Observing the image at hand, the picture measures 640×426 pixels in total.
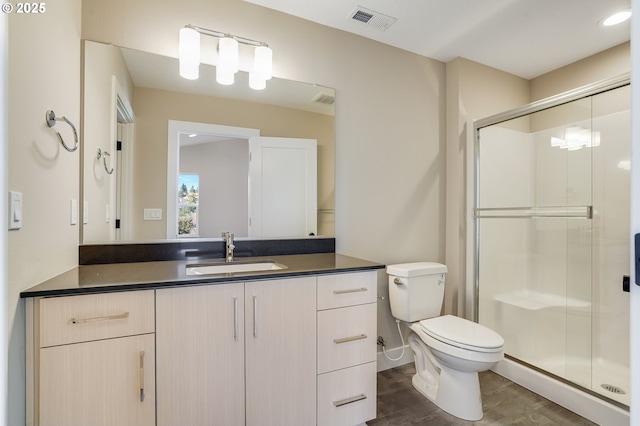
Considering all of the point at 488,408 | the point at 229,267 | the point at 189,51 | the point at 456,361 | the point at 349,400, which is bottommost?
the point at 488,408

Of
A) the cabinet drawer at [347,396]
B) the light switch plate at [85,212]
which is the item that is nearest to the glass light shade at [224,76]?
the light switch plate at [85,212]

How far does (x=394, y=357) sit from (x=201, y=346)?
5.19 feet

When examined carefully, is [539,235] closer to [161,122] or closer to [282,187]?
[282,187]

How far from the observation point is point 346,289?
5.07 ft

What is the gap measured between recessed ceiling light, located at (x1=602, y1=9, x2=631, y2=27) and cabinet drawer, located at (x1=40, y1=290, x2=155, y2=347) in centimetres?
299

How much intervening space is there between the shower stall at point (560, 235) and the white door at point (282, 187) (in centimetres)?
135

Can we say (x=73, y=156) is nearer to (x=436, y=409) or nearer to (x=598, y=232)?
(x=436, y=409)

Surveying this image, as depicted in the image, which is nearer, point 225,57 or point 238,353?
point 238,353

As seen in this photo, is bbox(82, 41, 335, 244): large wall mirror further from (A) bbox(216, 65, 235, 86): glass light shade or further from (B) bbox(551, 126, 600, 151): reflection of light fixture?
(B) bbox(551, 126, 600, 151): reflection of light fixture

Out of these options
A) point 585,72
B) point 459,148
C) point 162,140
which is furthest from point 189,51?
point 585,72

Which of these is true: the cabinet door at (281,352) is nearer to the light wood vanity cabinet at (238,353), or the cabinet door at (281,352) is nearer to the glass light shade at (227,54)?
the light wood vanity cabinet at (238,353)

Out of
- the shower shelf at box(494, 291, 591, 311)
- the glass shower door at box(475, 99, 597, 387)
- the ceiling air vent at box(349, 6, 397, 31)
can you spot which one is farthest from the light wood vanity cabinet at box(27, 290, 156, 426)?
the shower shelf at box(494, 291, 591, 311)

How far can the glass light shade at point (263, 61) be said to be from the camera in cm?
183

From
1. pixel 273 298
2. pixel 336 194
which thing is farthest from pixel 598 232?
pixel 273 298
